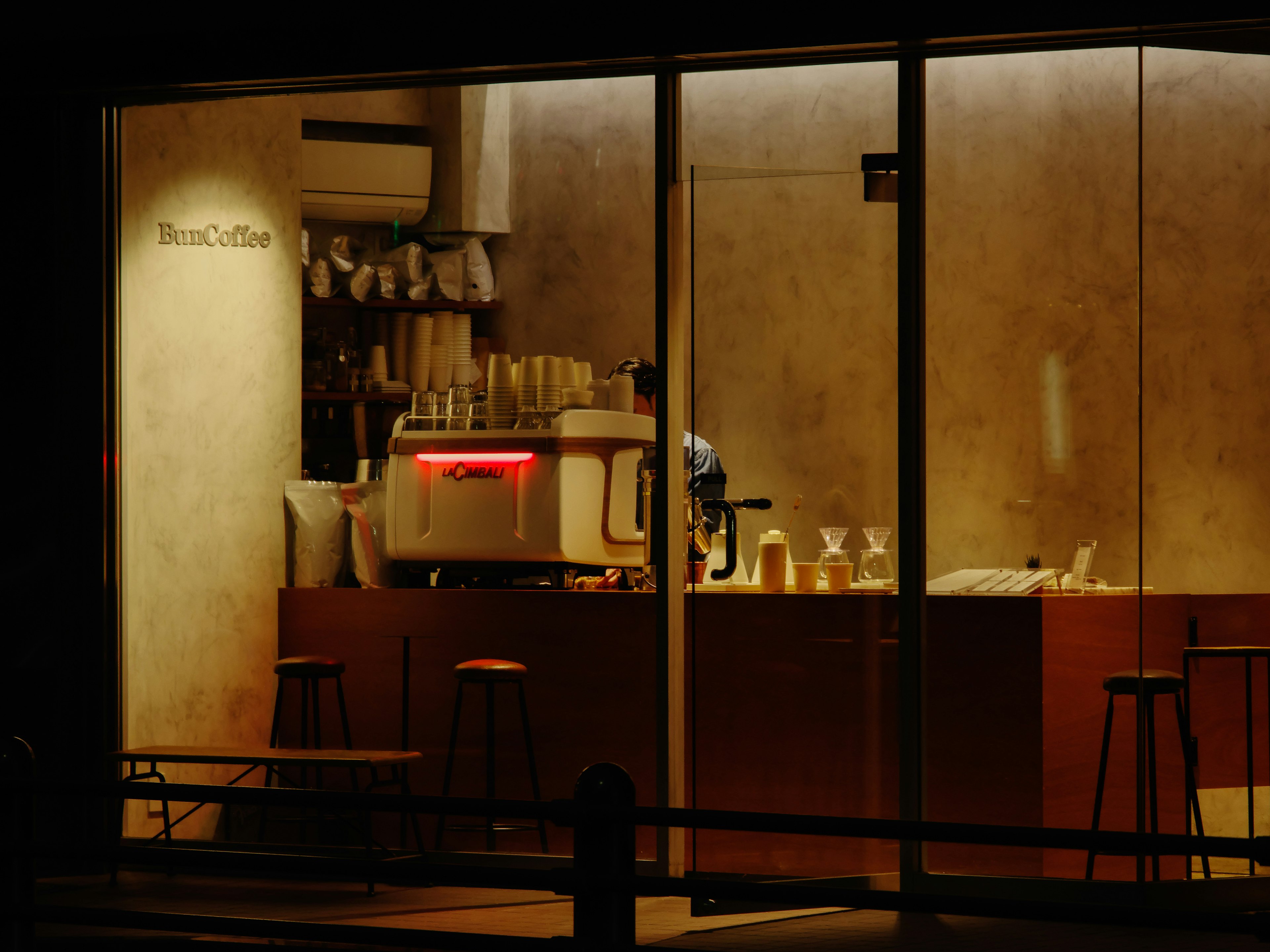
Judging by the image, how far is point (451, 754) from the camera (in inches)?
215

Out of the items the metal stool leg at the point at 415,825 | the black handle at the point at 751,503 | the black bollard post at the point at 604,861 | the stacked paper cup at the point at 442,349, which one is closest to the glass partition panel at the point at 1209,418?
the black handle at the point at 751,503

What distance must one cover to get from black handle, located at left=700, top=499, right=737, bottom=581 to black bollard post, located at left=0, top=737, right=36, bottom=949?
2531 mm

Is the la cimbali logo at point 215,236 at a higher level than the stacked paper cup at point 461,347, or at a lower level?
higher

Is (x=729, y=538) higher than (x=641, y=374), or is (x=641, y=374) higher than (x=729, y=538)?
(x=641, y=374)

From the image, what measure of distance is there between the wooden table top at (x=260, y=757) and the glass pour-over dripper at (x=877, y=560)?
1725 mm

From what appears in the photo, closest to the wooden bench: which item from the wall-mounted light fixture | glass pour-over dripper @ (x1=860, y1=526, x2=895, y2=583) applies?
glass pour-over dripper @ (x1=860, y1=526, x2=895, y2=583)

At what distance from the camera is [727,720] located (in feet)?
16.3

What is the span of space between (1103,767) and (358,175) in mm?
4129

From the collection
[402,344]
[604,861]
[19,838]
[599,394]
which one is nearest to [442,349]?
[402,344]

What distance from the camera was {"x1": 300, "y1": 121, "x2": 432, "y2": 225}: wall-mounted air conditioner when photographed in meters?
6.91

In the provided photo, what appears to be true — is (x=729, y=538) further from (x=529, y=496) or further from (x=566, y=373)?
(x=566, y=373)

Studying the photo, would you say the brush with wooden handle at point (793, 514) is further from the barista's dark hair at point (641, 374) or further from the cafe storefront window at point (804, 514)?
the barista's dark hair at point (641, 374)

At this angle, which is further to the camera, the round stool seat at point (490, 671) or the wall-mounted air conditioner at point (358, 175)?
the wall-mounted air conditioner at point (358, 175)

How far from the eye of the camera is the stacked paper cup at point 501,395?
5.73 meters
